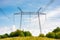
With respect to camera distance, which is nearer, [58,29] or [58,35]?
[58,35]

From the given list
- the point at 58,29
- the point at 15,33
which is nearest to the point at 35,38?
the point at 15,33

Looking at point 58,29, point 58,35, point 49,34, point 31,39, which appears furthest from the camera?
point 58,29

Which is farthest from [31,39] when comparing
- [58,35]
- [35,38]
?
[58,35]

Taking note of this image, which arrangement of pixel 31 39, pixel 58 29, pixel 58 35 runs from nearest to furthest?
1. pixel 31 39
2. pixel 58 35
3. pixel 58 29

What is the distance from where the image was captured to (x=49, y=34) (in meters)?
48.9

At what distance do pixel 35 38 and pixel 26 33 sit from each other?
1047 inches

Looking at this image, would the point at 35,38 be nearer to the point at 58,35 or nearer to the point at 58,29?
the point at 58,35

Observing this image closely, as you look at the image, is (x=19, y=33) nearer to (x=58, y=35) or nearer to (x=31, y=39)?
Result: (x=58, y=35)

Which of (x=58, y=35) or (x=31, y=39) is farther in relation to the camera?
(x=58, y=35)

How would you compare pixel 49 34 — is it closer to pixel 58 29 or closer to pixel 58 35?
pixel 58 35

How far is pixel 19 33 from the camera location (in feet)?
154

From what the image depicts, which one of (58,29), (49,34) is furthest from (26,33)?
(58,29)

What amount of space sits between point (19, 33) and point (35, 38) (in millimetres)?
23637

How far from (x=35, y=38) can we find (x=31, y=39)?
0.67 m
